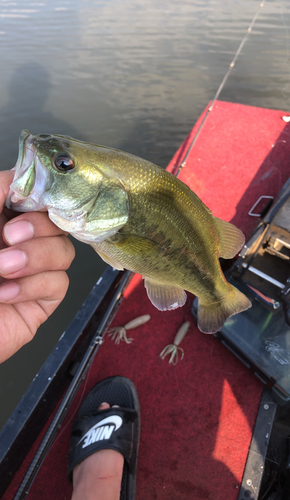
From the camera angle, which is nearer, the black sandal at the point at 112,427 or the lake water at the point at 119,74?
the black sandal at the point at 112,427

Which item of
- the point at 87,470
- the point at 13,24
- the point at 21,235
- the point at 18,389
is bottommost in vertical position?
the point at 18,389

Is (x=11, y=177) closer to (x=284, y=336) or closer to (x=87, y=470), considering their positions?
(x=87, y=470)

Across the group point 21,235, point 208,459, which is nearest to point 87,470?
point 208,459

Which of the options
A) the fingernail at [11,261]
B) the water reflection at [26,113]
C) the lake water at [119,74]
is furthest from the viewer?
the lake water at [119,74]

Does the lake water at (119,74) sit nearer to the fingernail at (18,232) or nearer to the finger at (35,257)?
the finger at (35,257)

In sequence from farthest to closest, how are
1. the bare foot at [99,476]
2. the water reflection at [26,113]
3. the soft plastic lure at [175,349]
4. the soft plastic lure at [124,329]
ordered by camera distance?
the water reflection at [26,113] → the soft plastic lure at [124,329] → the soft plastic lure at [175,349] → the bare foot at [99,476]

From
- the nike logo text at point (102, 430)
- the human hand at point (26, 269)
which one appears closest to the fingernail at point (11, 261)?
the human hand at point (26, 269)

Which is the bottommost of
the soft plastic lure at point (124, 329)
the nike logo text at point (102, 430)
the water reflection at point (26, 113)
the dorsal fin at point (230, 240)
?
the nike logo text at point (102, 430)
